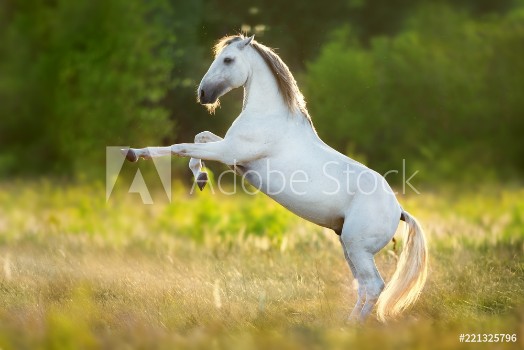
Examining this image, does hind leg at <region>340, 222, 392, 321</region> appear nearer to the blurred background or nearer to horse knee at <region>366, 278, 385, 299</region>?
horse knee at <region>366, 278, 385, 299</region>

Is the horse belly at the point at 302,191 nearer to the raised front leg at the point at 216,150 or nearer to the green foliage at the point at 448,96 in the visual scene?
the raised front leg at the point at 216,150

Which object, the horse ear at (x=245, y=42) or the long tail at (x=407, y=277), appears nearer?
the long tail at (x=407, y=277)

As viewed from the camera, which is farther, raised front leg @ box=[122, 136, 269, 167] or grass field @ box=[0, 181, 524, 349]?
raised front leg @ box=[122, 136, 269, 167]

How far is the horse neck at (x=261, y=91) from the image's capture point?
5363 millimetres

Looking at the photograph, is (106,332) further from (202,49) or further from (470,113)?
(470,113)

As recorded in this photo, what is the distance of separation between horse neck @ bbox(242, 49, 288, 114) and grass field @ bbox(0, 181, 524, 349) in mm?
1239

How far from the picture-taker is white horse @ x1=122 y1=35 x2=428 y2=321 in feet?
17.0

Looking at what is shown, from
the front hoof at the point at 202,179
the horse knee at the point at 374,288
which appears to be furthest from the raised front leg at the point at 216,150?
the horse knee at the point at 374,288

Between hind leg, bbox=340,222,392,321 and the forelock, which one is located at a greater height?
the forelock

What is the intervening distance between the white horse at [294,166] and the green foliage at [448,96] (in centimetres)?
1172
